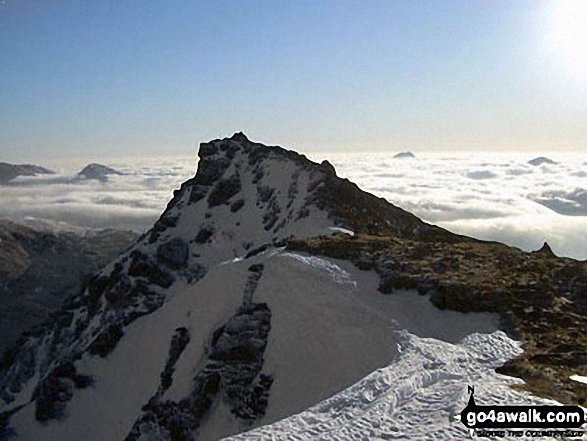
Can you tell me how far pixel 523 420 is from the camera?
61.4 ft

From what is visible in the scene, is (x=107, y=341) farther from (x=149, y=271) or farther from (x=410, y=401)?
(x=410, y=401)

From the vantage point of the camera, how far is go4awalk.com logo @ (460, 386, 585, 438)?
58.0 ft

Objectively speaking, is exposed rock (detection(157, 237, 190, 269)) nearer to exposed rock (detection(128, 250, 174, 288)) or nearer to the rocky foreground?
exposed rock (detection(128, 250, 174, 288))

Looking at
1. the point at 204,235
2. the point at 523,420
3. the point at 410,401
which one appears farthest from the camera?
the point at 204,235

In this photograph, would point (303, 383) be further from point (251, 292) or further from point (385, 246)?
point (385, 246)

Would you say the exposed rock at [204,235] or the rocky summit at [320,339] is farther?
the exposed rock at [204,235]

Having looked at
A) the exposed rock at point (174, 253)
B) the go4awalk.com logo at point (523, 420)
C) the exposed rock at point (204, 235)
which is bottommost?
the exposed rock at point (174, 253)

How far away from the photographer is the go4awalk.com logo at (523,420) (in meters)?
17.7

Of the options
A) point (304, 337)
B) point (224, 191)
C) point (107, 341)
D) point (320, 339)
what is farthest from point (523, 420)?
point (224, 191)

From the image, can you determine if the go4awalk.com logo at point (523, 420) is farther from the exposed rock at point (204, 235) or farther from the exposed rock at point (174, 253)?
the exposed rock at point (204, 235)

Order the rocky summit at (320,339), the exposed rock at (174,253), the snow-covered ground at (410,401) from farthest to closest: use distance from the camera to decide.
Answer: the exposed rock at (174,253) < the rocky summit at (320,339) < the snow-covered ground at (410,401)

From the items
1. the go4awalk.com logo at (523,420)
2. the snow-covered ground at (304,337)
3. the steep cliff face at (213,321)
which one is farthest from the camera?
the steep cliff face at (213,321)

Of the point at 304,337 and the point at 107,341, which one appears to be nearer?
the point at 304,337

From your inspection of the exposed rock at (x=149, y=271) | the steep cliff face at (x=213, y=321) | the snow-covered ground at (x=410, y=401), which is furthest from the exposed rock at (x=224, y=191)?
the snow-covered ground at (x=410, y=401)
